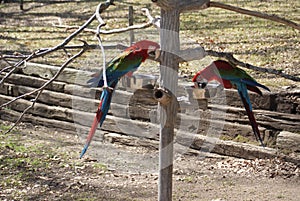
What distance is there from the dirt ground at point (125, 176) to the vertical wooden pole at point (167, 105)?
7.34 ft

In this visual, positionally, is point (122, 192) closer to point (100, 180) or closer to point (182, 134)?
point (100, 180)

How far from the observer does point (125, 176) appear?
17.5 ft

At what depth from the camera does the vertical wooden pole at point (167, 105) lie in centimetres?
241

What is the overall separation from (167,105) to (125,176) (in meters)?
2.95

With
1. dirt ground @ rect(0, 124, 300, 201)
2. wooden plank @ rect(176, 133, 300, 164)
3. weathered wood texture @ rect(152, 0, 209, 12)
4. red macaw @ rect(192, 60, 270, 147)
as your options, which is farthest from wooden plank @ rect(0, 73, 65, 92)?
weathered wood texture @ rect(152, 0, 209, 12)

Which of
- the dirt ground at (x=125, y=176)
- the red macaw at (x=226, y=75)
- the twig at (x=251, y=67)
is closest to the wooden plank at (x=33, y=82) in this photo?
the dirt ground at (x=125, y=176)

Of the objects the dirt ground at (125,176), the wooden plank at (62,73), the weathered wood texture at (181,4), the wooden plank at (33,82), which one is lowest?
the dirt ground at (125,176)

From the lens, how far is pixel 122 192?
194 inches

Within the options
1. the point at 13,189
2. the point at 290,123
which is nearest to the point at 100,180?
the point at 13,189

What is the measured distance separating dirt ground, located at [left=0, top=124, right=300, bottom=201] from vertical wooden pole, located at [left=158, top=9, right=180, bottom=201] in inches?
88.1

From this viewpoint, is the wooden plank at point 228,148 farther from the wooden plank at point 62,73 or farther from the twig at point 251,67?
the twig at point 251,67

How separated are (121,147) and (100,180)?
0.92m

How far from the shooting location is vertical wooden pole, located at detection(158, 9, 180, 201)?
2412 mm

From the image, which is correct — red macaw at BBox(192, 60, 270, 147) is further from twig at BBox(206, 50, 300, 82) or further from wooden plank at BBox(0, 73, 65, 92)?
wooden plank at BBox(0, 73, 65, 92)
